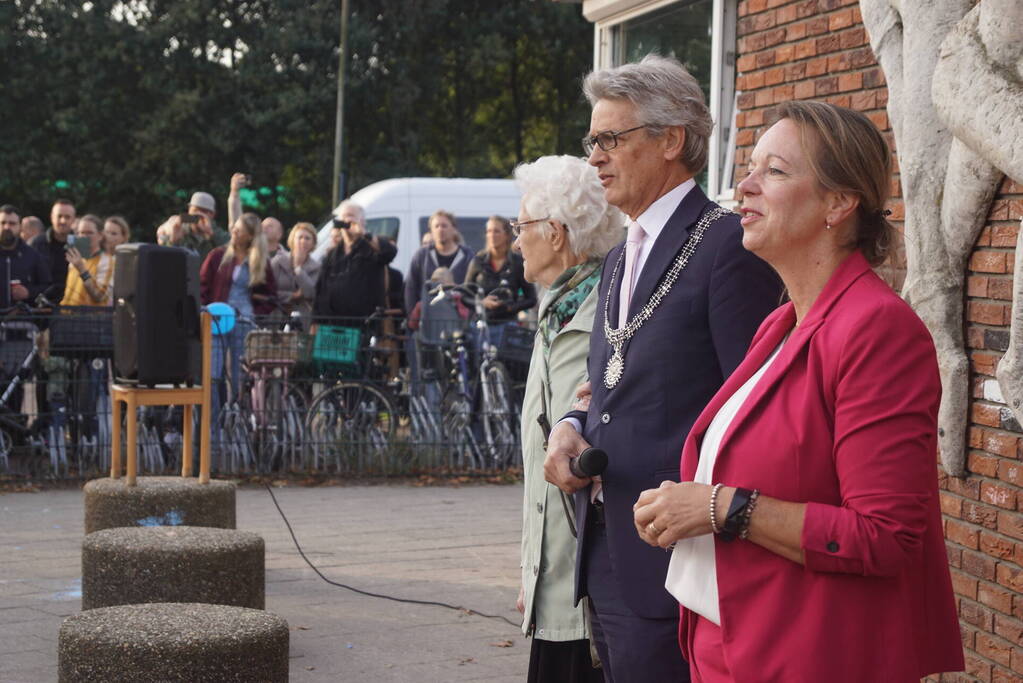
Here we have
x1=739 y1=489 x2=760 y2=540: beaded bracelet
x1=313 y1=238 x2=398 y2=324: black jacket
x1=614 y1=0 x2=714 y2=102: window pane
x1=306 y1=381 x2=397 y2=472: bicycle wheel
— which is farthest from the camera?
x1=313 y1=238 x2=398 y2=324: black jacket

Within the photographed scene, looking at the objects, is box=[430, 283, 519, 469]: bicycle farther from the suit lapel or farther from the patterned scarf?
the suit lapel

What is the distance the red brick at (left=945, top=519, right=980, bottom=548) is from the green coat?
1.85 m

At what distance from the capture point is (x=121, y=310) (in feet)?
28.2

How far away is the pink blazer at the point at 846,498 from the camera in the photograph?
7.63 feet

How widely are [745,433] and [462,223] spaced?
52.2 feet

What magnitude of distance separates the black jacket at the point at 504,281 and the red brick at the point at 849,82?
6.58 m

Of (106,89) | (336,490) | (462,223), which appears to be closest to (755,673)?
(336,490)

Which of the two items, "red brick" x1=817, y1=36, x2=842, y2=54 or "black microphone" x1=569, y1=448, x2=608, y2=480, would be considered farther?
"red brick" x1=817, y1=36, x2=842, y2=54

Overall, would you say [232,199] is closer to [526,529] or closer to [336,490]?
[336,490]

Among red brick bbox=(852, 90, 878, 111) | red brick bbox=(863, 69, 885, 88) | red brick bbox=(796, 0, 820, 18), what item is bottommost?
red brick bbox=(852, 90, 878, 111)

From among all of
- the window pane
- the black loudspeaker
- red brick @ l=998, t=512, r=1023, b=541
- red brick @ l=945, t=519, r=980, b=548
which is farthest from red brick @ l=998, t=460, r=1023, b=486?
the black loudspeaker

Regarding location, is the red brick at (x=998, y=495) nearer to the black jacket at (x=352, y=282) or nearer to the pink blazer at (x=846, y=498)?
the pink blazer at (x=846, y=498)

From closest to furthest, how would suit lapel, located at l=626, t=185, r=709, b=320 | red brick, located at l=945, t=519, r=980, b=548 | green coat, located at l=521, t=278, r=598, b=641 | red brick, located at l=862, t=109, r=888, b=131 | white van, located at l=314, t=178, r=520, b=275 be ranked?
suit lapel, located at l=626, t=185, r=709, b=320
green coat, located at l=521, t=278, r=598, b=641
red brick, located at l=945, t=519, r=980, b=548
red brick, located at l=862, t=109, r=888, b=131
white van, located at l=314, t=178, r=520, b=275

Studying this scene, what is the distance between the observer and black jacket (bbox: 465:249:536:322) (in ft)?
41.5
